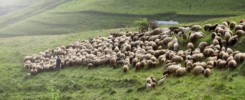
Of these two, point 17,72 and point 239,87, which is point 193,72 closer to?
point 239,87

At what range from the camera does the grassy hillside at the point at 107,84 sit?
2164 cm

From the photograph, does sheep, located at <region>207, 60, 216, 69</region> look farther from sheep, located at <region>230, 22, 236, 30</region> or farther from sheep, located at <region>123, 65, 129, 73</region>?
sheep, located at <region>123, 65, 129, 73</region>

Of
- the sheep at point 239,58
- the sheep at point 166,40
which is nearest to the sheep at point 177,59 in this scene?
the sheep at point 166,40

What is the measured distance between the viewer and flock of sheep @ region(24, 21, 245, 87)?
2481cm

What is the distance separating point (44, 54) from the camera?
3944 cm

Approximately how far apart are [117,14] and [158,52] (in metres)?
48.3

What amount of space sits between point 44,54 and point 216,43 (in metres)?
19.5

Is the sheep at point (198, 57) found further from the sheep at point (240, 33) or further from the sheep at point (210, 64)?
the sheep at point (240, 33)

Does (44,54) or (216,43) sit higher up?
(216,43)

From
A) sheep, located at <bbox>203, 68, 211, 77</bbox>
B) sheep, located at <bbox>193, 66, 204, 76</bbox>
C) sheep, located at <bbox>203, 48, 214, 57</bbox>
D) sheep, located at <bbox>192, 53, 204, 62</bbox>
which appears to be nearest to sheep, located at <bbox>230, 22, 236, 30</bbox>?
sheep, located at <bbox>203, 48, 214, 57</bbox>

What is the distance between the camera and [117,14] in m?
76.8

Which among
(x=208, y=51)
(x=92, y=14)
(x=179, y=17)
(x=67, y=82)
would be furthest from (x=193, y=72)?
(x=92, y=14)

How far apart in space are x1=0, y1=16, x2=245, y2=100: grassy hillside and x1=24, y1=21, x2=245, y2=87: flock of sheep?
681mm

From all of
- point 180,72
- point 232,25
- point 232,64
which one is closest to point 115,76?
point 180,72
